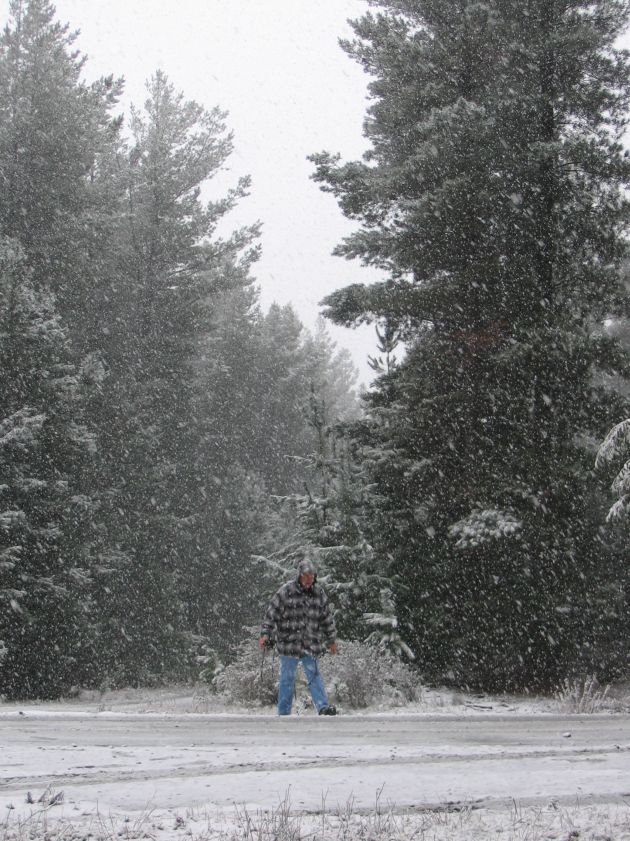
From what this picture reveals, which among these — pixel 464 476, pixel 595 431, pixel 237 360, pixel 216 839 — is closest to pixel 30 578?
pixel 464 476

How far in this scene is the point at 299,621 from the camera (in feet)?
36.1

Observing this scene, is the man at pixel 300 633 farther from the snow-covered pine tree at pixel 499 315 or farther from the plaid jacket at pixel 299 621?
the snow-covered pine tree at pixel 499 315

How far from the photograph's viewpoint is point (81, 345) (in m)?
34.0

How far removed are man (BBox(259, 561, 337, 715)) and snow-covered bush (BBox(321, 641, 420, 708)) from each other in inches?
100

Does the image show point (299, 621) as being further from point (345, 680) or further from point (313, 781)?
point (313, 781)

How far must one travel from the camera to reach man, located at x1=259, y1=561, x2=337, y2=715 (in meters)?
10.9

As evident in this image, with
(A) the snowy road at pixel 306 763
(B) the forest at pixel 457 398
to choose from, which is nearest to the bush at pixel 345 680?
(B) the forest at pixel 457 398

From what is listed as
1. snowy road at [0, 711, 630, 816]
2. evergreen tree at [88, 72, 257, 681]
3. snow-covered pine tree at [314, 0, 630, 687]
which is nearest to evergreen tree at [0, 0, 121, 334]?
evergreen tree at [88, 72, 257, 681]

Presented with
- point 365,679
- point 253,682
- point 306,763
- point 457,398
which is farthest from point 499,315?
point 306,763

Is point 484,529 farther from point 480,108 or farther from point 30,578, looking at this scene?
point 30,578

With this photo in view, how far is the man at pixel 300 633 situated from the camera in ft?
35.7

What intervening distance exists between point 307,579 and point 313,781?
5.36 metres

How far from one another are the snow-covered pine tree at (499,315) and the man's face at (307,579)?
18.1 ft

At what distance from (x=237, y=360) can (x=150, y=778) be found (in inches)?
1945
